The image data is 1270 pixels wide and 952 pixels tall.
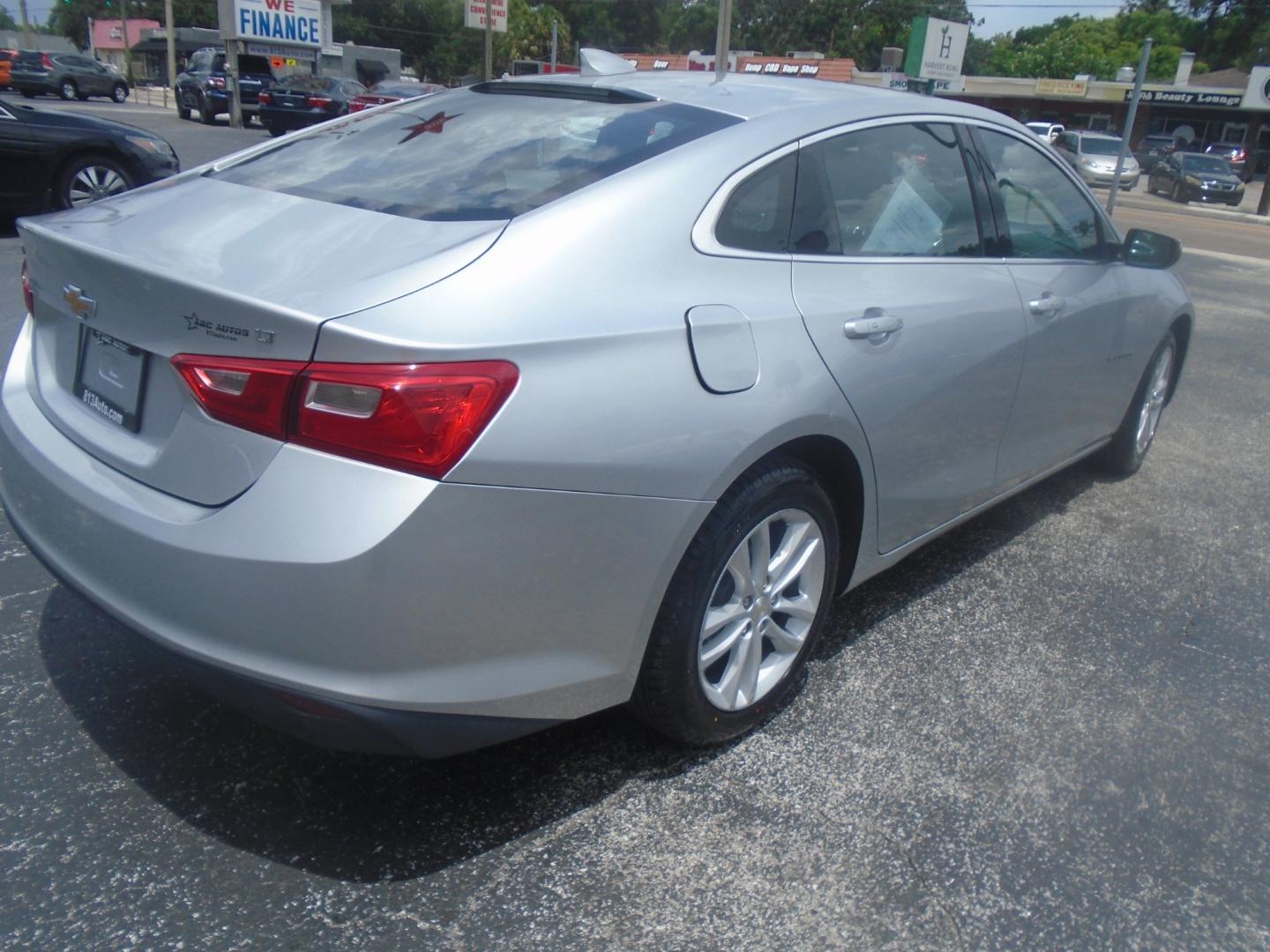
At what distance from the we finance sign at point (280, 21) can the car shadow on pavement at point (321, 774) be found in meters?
20.4

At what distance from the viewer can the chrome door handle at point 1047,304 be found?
357 centimetres

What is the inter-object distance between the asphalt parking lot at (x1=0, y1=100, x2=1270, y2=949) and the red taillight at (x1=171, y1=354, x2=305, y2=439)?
55cm

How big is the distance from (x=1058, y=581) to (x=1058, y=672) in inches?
29.5

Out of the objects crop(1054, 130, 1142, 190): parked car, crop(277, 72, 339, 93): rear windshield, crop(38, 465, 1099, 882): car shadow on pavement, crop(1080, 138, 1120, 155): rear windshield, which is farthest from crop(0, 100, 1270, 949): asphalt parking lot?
crop(1080, 138, 1120, 155): rear windshield

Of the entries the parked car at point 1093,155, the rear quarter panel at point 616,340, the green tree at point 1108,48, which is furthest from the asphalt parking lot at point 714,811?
the green tree at point 1108,48

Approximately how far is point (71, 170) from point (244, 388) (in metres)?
8.22

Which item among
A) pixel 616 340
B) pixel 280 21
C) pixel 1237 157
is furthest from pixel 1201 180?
pixel 616 340

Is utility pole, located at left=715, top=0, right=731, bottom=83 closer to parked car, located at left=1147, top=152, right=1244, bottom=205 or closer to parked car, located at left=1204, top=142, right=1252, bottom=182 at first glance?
parked car, located at left=1147, top=152, right=1244, bottom=205

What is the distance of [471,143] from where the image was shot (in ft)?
9.38

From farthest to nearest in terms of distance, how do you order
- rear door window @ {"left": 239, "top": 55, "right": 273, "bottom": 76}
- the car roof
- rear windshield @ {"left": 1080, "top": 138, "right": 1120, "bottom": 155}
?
rear windshield @ {"left": 1080, "top": 138, "right": 1120, "bottom": 155}, rear door window @ {"left": 239, "top": 55, "right": 273, "bottom": 76}, the car roof

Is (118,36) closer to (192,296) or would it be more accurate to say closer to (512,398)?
(192,296)

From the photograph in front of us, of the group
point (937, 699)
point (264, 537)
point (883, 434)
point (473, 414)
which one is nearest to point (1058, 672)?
point (937, 699)

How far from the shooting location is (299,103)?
2544 cm

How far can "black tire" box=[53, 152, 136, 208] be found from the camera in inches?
346
